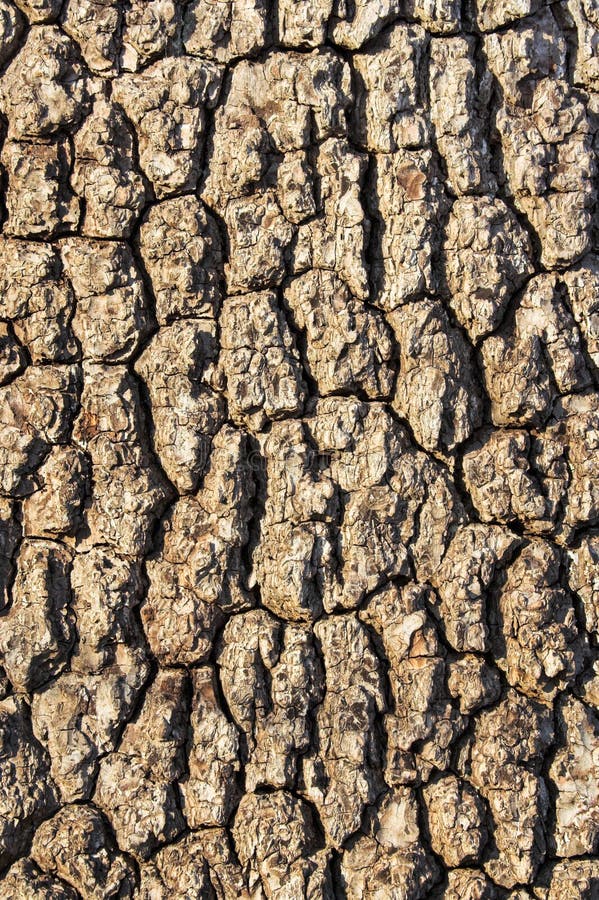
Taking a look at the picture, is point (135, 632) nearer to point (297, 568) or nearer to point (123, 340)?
point (297, 568)

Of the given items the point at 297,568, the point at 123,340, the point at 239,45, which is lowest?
the point at 297,568

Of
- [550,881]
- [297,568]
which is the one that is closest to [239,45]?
[297,568]

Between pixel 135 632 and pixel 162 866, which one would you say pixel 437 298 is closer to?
pixel 135 632

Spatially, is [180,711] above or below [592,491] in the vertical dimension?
below

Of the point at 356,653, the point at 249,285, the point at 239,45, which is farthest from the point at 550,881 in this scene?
the point at 239,45

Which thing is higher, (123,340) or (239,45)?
(239,45)

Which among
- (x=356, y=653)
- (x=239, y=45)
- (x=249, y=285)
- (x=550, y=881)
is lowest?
(x=550, y=881)

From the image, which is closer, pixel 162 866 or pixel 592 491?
pixel 162 866
